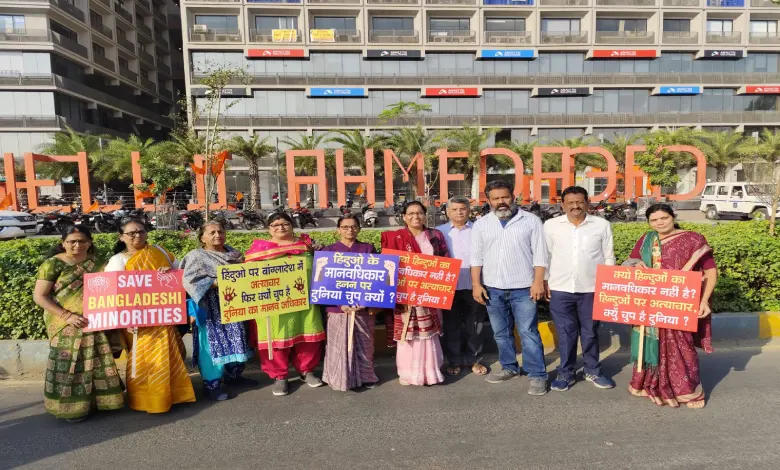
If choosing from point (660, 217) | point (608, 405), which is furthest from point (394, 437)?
point (660, 217)

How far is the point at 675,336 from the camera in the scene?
130 inches

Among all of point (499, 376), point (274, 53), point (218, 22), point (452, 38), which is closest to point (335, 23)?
point (274, 53)

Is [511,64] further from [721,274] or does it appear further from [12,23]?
[12,23]

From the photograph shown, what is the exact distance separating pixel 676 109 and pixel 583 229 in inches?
1434

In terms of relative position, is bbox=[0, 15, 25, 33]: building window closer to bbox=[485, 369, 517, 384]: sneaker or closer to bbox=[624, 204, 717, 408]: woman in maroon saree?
bbox=[485, 369, 517, 384]: sneaker

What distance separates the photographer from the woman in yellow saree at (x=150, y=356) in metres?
3.31

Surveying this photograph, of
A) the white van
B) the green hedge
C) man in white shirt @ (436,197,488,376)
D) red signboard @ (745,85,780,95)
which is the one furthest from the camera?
red signboard @ (745,85,780,95)

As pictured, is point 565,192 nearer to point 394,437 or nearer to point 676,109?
point 394,437

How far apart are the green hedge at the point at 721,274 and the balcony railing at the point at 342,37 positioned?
2864 centimetres

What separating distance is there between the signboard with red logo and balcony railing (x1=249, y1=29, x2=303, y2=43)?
9509mm

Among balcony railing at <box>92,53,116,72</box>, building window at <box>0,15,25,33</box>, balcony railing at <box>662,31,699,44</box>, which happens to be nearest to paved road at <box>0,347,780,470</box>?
building window at <box>0,15,25,33</box>

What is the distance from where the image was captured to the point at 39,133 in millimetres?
A: 27344

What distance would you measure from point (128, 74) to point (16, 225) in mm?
24653

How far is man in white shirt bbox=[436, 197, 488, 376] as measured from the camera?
13.0ft
